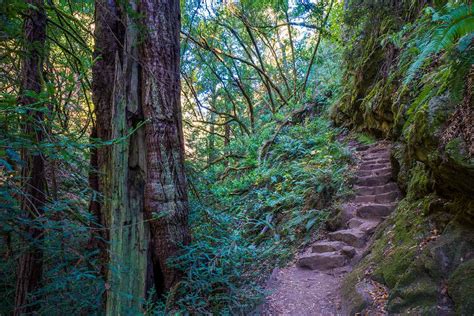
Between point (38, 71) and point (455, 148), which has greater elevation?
point (38, 71)

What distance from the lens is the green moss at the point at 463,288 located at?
229cm

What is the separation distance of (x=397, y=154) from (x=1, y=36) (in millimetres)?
5407

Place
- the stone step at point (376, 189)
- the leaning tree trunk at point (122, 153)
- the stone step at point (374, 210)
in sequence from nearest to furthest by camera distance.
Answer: the leaning tree trunk at point (122, 153) < the stone step at point (374, 210) < the stone step at point (376, 189)

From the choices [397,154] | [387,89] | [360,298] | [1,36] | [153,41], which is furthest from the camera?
[387,89]

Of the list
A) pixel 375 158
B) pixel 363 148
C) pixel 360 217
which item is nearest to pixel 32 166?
pixel 360 217

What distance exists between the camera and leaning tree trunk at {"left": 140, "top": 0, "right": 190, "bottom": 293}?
12.0 feet

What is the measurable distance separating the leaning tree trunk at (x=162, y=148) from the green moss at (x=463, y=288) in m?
2.68

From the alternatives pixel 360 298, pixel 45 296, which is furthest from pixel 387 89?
pixel 45 296

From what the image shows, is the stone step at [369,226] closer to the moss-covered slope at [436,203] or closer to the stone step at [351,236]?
the stone step at [351,236]

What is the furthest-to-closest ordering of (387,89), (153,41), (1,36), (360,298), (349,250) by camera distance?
(387,89), (349,250), (153,41), (360,298), (1,36)

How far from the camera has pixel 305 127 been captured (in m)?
10.5

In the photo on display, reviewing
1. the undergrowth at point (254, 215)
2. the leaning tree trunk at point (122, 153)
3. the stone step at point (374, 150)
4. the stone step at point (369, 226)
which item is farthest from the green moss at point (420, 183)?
the leaning tree trunk at point (122, 153)

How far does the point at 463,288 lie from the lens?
93.9 inches

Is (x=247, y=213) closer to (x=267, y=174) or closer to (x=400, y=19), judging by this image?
(x=267, y=174)
